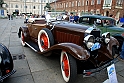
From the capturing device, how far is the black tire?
143 inches

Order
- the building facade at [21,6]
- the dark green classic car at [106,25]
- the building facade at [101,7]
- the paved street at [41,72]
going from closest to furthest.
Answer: the paved street at [41,72] < the dark green classic car at [106,25] < the building facade at [101,7] < the building facade at [21,6]

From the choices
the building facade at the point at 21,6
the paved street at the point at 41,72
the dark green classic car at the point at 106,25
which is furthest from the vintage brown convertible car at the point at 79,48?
the building facade at the point at 21,6

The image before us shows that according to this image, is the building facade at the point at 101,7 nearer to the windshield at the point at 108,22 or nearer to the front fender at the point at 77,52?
the windshield at the point at 108,22

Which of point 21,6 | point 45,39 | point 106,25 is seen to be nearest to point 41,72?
point 45,39

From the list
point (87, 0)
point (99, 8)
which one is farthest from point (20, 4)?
point (99, 8)

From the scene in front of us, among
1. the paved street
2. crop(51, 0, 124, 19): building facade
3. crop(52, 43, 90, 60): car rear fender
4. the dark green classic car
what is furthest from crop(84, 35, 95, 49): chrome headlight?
crop(51, 0, 124, 19): building facade

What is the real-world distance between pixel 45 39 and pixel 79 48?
1.53 meters

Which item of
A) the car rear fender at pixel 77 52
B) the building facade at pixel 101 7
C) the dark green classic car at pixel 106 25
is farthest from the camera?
the building facade at pixel 101 7

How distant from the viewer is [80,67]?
116 inches

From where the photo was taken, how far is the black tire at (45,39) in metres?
3.64

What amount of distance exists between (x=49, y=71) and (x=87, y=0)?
33.9m

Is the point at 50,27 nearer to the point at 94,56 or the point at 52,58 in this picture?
the point at 52,58

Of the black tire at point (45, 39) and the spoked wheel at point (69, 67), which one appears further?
the black tire at point (45, 39)

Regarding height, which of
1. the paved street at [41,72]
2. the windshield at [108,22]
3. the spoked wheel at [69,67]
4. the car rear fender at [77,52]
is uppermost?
the windshield at [108,22]
